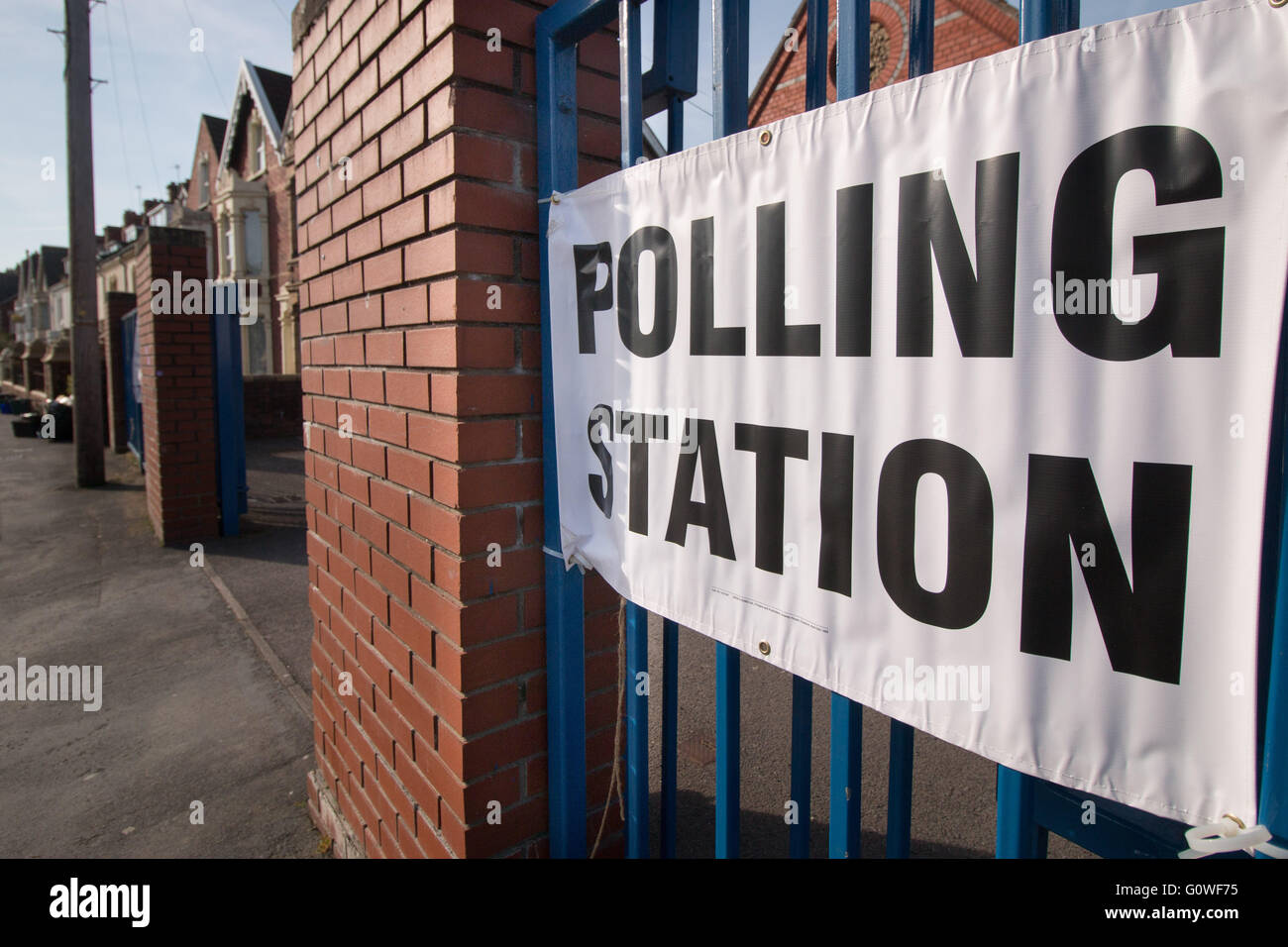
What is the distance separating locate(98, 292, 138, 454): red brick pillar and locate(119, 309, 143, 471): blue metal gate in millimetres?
153

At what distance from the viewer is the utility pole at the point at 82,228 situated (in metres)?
9.48

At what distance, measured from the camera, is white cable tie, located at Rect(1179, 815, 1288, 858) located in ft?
2.48

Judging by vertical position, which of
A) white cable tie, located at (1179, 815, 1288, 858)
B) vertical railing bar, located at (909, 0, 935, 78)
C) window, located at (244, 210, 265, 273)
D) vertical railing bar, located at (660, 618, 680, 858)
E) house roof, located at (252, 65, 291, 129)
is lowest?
vertical railing bar, located at (660, 618, 680, 858)

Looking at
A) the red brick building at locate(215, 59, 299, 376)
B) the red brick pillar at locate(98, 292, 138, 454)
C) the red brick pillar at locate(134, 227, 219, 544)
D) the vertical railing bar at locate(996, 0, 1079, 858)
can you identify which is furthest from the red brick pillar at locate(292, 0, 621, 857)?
the red brick building at locate(215, 59, 299, 376)

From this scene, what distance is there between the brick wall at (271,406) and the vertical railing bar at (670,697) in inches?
546

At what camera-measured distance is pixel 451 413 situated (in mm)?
1600

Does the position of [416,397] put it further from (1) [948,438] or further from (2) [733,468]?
(1) [948,438]

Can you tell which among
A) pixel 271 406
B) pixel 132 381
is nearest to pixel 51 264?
pixel 271 406

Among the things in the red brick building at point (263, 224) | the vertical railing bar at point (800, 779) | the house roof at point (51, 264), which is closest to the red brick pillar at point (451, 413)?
the vertical railing bar at point (800, 779)

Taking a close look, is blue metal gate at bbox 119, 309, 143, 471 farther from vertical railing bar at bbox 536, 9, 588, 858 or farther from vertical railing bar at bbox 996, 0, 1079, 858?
vertical railing bar at bbox 996, 0, 1079, 858

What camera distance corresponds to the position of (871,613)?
1062 mm
